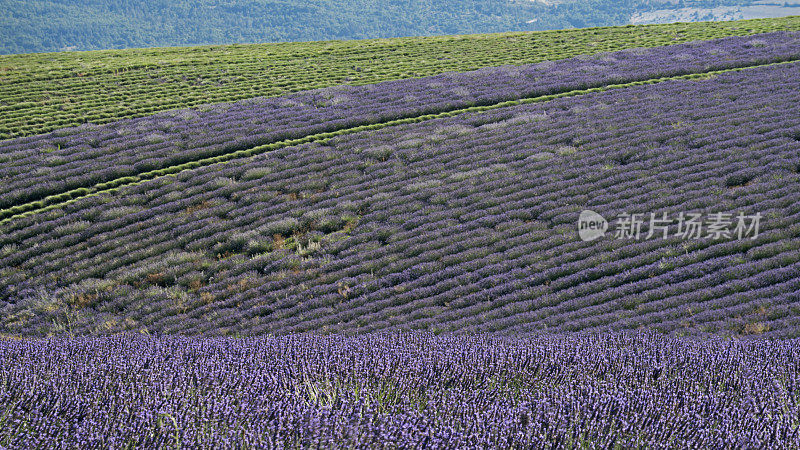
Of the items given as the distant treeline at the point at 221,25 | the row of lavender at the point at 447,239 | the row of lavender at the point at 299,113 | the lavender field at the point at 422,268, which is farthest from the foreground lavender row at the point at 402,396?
the distant treeline at the point at 221,25

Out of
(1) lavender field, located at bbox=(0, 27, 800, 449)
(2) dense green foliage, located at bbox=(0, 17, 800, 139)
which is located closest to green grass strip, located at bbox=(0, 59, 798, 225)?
(1) lavender field, located at bbox=(0, 27, 800, 449)

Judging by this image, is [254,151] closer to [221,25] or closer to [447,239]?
[447,239]

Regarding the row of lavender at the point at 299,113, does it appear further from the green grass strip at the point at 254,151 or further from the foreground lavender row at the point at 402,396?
the foreground lavender row at the point at 402,396

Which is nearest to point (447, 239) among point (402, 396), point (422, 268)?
point (422, 268)

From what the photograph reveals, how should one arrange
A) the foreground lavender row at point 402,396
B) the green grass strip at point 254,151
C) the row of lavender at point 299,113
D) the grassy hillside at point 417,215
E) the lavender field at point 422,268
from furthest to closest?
the row of lavender at point 299,113 < the green grass strip at point 254,151 < the grassy hillside at point 417,215 < the lavender field at point 422,268 < the foreground lavender row at point 402,396

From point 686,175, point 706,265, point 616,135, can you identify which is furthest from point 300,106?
point 706,265

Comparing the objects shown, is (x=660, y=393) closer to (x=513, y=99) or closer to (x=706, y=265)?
(x=706, y=265)
